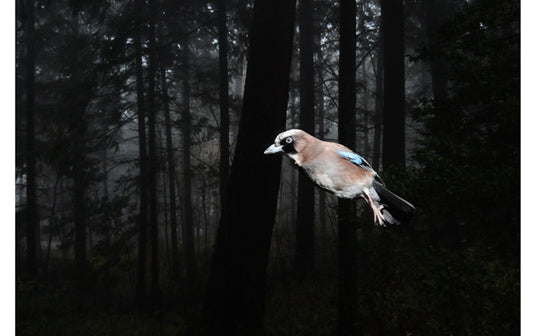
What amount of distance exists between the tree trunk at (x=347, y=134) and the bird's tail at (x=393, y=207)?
8.10ft

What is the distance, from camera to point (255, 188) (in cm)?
374

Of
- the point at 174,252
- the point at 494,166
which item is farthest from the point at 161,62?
the point at 494,166

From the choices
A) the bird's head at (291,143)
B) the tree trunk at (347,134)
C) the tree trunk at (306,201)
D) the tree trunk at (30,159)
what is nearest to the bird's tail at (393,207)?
the bird's head at (291,143)

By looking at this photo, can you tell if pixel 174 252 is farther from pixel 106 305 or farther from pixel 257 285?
pixel 257 285

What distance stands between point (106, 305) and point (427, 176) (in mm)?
8409

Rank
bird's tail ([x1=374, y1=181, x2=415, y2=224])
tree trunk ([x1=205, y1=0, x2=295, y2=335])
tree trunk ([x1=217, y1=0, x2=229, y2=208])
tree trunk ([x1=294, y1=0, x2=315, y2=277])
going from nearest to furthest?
bird's tail ([x1=374, y1=181, x2=415, y2=224]), tree trunk ([x1=205, y1=0, x2=295, y2=335]), tree trunk ([x1=217, y1=0, x2=229, y2=208]), tree trunk ([x1=294, y1=0, x2=315, y2=277])

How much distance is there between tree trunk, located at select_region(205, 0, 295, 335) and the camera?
3271mm

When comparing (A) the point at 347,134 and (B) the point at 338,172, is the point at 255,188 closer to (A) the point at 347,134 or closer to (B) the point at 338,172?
(A) the point at 347,134

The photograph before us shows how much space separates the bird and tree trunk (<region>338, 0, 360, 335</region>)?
247 cm

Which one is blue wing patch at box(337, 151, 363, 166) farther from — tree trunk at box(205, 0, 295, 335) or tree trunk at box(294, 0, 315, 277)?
tree trunk at box(294, 0, 315, 277)

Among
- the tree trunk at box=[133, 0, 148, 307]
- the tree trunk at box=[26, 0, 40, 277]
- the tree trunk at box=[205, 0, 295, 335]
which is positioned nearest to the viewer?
the tree trunk at box=[205, 0, 295, 335]

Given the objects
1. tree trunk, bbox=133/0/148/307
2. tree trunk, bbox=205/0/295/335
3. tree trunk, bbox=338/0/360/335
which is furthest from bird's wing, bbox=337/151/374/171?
tree trunk, bbox=133/0/148/307

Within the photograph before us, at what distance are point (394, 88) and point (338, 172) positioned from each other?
5.05 meters

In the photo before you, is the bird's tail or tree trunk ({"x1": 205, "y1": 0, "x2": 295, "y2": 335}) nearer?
the bird's tail
